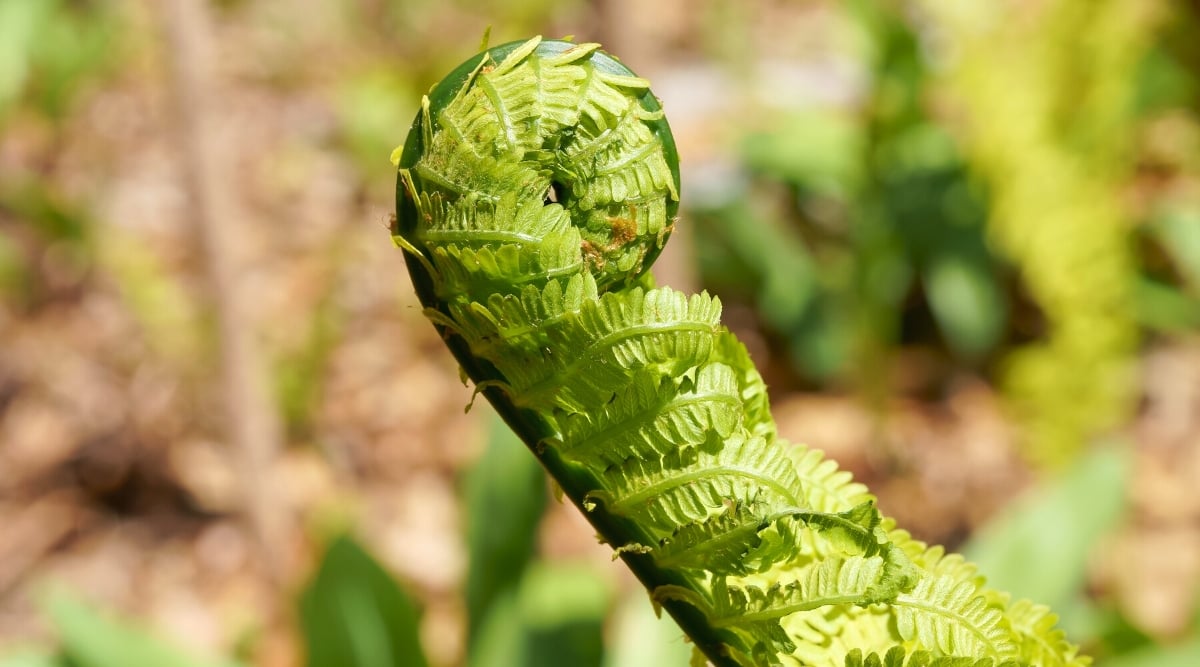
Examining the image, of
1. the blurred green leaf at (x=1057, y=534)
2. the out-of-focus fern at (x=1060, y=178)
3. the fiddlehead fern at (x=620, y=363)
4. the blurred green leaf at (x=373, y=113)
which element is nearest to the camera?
the fiddlehead fern at (x=620, y=363)

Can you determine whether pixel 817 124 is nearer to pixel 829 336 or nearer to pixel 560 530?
pixel 829 336

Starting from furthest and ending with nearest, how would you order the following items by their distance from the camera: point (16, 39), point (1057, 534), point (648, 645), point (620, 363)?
point (16, 39) < point (1057, 534) < point (648, 645) < point (620, 363)

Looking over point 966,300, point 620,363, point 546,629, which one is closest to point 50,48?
point 546,629

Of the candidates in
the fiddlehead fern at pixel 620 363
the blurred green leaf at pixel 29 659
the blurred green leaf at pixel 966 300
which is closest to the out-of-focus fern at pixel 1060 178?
the blurred green leaf at pixel 966 300

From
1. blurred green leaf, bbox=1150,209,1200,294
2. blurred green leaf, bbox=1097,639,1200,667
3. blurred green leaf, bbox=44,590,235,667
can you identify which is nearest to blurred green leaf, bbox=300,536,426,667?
blurred green leaf, bbox=44,590,235,667

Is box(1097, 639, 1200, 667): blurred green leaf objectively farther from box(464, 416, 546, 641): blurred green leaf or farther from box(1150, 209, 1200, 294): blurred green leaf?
box(1150, 209, 1200, 294): blurred green leaf

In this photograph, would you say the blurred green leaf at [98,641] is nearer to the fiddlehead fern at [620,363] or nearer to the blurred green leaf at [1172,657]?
the fiddlehead fern at [620,363]

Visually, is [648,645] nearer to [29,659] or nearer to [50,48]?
[29,659]
